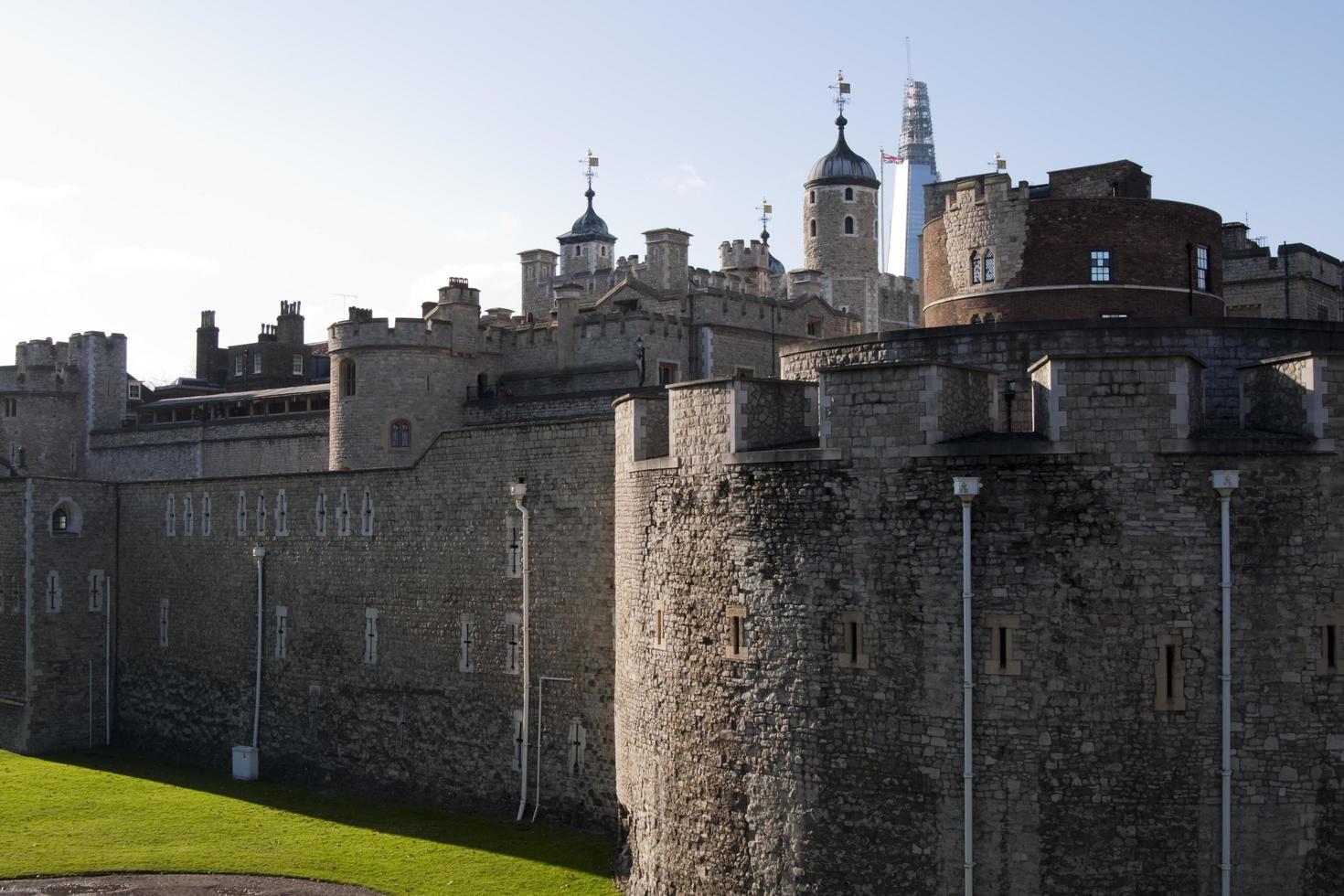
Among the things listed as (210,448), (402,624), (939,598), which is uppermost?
(210,448)

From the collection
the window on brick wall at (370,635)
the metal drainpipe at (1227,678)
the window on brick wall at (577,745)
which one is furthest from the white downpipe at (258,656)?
the metal drainpipe at (1227,678)

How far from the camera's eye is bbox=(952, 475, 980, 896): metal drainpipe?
636 inches

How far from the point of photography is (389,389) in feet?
135

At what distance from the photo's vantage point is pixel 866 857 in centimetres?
1697

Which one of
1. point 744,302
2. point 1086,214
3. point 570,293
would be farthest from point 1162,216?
point 570,293

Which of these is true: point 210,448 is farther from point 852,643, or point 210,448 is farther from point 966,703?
point 966,703

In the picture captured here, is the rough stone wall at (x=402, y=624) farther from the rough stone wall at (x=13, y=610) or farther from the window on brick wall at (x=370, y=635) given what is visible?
the rough stone wall at (x=13, y=610)

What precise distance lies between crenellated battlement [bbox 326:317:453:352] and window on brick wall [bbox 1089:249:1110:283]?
71.9 ft

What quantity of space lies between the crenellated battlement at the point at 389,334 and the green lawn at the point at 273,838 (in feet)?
42.2

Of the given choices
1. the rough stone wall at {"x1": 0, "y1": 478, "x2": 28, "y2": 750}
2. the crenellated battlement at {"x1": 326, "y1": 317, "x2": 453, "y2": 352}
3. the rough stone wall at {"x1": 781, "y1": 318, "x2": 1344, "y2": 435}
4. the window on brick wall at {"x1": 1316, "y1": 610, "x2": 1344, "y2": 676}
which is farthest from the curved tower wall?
the window on brick wall at {"x1": 1316, "y1": 610, "x2": 1344, "y2": 676}

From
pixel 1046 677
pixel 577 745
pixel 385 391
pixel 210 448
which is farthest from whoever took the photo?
pixel 210 448

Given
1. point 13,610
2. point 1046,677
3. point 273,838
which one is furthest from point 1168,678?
point 13,610

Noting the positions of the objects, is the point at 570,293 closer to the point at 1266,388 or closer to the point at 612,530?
the point at 612,530

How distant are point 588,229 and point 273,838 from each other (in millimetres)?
51258
